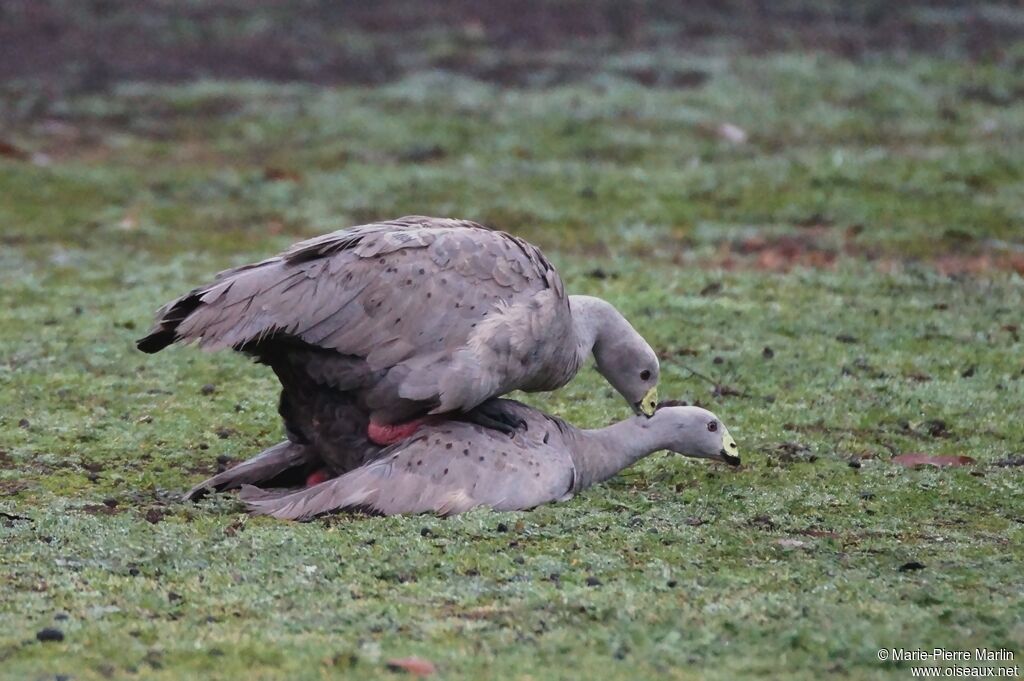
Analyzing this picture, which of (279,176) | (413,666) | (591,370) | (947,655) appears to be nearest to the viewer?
(413,666)

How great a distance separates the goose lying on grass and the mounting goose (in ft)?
0.48

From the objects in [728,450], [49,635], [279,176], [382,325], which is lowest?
[279,176]

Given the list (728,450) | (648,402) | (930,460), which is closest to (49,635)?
(728,450)

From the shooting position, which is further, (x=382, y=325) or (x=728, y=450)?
(x=728, y=450)

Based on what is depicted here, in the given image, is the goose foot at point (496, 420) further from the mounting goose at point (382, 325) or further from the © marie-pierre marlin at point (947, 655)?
the © marie-pierre marlin at point (947, 655)

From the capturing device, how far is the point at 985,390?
9.17 m

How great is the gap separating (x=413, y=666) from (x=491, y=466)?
2.13m

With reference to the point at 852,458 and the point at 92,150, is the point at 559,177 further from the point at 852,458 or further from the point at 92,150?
the point at 852,458

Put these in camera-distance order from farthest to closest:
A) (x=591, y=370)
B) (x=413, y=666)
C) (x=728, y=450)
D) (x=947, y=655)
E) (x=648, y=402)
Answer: (x=591, y=370) → (x=648, y=402) → (x=728, y=450) → (x=947, y=655) → (x=413, y=666)

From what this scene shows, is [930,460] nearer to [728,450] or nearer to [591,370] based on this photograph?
[728,450]

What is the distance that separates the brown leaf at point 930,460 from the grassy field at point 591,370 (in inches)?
3.2

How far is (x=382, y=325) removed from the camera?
6.99 metres

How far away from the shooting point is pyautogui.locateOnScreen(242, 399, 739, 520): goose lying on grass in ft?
21.8

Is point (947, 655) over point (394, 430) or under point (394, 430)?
over
